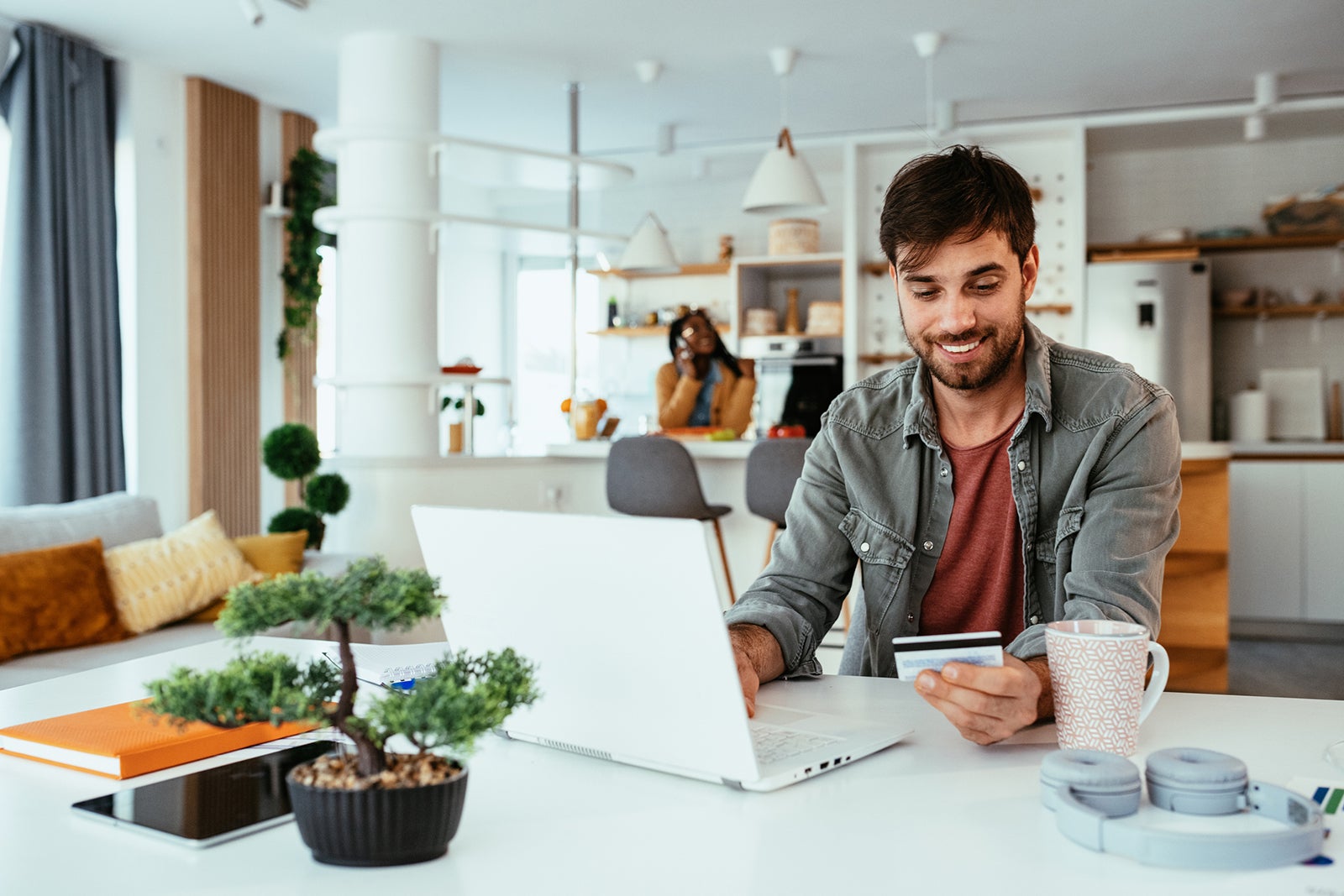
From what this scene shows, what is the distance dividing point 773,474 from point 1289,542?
9.54 ft

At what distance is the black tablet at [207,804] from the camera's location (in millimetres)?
762

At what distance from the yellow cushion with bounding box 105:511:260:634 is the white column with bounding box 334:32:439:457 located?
153 centimetres

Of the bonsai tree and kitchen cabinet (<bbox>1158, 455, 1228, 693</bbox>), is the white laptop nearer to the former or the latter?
kitchen cabinet (<bbox>1158, 455, 1228, 693</bbox>)

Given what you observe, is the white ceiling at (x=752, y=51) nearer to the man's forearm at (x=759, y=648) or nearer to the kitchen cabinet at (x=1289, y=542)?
the kitchen cabinet at (x=1289, y=542)

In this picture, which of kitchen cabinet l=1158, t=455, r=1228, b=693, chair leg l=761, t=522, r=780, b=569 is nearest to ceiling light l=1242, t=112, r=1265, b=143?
kitchen cabinet l=1158, t=455, r=1228, b=693

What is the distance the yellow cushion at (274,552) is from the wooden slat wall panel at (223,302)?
2.33 meters

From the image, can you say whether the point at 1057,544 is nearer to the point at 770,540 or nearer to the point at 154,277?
the point at 770,540

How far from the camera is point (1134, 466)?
1.34 m

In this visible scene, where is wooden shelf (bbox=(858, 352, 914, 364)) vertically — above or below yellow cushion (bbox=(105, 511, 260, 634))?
above

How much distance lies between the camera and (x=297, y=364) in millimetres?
6543

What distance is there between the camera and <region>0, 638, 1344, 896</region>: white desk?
2.22 ft

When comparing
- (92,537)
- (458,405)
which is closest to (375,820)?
(92,537)

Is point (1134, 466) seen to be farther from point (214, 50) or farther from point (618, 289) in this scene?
point (618, 289)

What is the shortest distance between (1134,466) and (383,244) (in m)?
4.10
